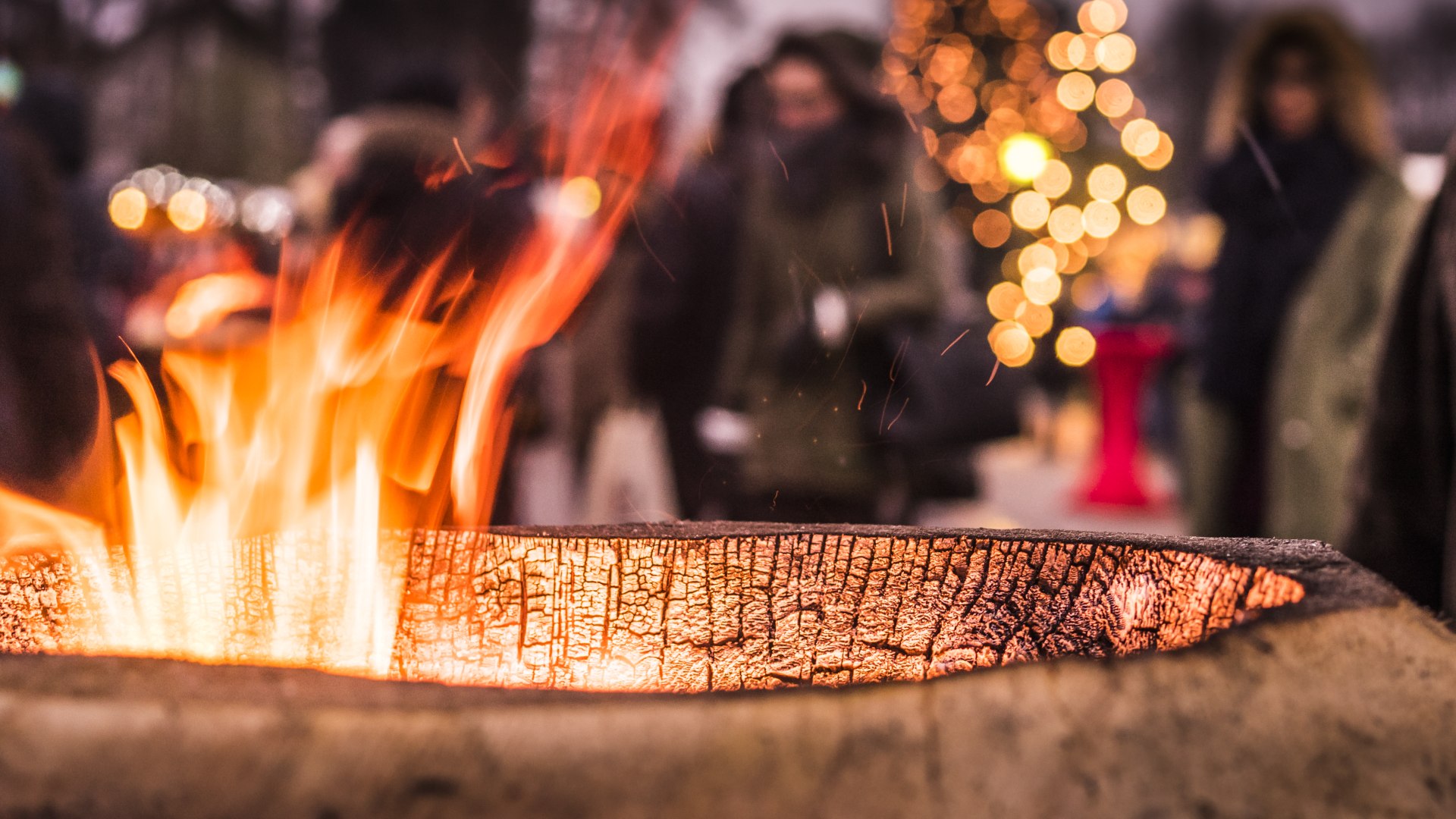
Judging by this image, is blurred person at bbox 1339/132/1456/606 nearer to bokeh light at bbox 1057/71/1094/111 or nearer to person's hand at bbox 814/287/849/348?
person's hand at bbox 814/287/849/348

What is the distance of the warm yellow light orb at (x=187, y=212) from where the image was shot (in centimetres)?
472

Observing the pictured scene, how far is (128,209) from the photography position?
426 cm

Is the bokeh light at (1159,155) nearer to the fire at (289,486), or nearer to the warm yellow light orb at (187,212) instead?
the warm yellow light orb at (187,212)

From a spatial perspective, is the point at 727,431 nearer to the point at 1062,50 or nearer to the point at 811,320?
the point at 811,320

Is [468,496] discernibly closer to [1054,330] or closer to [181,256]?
[181,256]

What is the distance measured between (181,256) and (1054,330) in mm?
8945

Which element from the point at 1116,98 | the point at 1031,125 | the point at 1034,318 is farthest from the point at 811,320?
the point at 1031,125

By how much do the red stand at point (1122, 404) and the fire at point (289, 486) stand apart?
5.83m

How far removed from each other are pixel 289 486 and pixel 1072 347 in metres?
10.1

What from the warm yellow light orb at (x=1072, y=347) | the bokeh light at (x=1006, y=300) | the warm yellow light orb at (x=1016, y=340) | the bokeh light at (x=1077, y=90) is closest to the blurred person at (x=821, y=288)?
the warm yellow light orb at (x=1016, y=340)

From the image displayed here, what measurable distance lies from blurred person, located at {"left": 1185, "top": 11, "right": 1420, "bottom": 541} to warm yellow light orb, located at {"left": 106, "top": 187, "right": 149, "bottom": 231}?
4.25 meters

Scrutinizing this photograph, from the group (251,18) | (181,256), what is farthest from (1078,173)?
(181,256)

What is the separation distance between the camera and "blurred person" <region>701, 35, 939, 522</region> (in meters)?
2.63

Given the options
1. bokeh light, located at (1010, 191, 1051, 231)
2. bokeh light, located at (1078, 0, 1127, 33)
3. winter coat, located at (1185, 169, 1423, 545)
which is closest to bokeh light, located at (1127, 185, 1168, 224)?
bokeh light, located at (1010, 191, 1051, 231)
